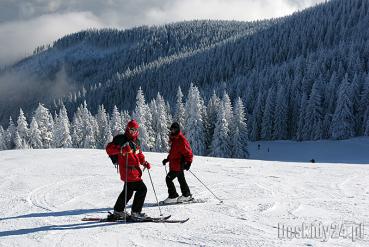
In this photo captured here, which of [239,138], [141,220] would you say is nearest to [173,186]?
[141,220]

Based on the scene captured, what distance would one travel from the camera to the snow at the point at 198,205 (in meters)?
6.79

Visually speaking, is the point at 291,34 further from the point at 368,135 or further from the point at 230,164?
the point at 230,164

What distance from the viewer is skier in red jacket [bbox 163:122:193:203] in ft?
30.9

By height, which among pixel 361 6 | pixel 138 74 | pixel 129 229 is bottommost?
pixel 129 229

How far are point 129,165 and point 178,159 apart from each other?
1.95m

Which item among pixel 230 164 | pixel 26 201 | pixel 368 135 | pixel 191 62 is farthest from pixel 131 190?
pixel 191 62

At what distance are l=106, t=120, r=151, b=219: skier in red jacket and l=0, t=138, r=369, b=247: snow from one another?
1.36ft

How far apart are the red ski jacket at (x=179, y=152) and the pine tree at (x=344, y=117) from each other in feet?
198

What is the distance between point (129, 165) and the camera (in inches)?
313

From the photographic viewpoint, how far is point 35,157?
1900cm

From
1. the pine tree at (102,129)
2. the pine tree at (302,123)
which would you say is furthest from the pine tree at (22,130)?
the pine tree at (302,123)

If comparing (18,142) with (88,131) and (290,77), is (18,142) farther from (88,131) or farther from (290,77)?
(290,77)

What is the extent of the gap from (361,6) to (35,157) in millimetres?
160152

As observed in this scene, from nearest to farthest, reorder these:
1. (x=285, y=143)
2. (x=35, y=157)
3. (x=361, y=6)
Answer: (x=35, y=157), (x=285, y=143), (x=361, y=6)
